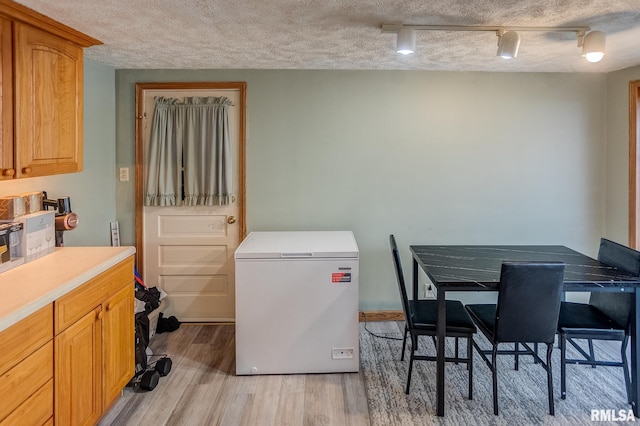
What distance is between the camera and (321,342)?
3.09 meters

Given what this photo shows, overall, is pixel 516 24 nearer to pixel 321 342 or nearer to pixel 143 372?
pixel 321 342

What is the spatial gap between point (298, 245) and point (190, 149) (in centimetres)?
137

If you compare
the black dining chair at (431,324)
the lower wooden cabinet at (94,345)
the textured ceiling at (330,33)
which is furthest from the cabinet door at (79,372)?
the black dining chair at (431,324)

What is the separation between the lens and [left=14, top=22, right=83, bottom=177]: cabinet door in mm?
2184

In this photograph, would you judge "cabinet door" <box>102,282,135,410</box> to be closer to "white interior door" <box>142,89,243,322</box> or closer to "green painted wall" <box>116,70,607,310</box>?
"white interior door" <box>142,89,243,322</box>

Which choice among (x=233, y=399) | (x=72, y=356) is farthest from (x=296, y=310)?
(x=72, y=356)

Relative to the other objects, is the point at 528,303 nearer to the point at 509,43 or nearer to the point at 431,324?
→ the point at 431,324

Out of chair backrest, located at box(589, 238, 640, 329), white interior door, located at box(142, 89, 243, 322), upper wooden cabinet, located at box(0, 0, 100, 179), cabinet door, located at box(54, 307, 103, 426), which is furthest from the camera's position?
white interior door, located at box(142, 89, 243, 322)

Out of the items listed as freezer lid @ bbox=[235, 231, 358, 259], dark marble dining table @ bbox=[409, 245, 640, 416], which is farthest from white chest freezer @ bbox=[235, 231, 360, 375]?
dark marble dining table @ bbox=[409, 245, 640, 416]

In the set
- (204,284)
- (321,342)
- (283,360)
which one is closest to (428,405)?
(321,342)

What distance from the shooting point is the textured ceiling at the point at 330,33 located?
2.30 metres

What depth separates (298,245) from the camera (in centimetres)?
325

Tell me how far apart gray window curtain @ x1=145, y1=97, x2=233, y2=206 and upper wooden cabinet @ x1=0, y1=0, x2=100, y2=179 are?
1109 millimetres

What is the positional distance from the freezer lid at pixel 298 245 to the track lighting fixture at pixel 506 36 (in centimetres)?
133
